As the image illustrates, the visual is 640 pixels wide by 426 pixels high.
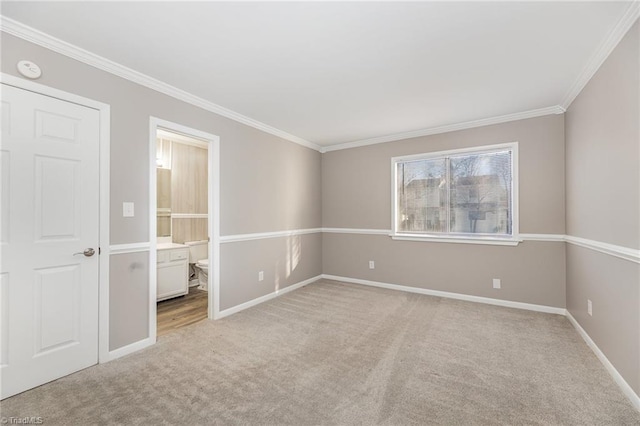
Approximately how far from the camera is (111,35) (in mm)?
2002

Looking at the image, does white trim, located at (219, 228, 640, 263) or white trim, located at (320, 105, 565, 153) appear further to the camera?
white trim, located at (320, 105, 565, 153)

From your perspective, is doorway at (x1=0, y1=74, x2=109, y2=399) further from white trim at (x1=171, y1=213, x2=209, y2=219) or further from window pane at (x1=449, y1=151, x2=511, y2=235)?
window pane at (x1=449, y1=151, x2=511, y2=235)

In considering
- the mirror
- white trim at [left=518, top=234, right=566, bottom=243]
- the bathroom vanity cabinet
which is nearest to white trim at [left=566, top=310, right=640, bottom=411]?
white trim at [left=518, top=234, right=566, bottom=243]

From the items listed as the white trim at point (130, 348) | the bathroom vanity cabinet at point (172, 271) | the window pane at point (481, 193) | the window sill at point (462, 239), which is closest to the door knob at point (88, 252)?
the white trim at point (130, 348)

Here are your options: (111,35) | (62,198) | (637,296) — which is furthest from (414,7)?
(62,198)

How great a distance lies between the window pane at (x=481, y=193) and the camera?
3.76 metres

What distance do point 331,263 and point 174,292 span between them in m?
2.59

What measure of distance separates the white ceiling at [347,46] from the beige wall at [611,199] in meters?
0.31

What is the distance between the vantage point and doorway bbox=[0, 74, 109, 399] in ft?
6.16

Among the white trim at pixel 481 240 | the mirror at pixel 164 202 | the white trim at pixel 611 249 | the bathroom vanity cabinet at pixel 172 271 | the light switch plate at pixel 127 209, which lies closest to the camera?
the white trim at pixel 611 249

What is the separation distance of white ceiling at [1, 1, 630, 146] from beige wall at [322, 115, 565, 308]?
633mm

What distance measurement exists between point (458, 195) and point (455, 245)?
729 millimetres

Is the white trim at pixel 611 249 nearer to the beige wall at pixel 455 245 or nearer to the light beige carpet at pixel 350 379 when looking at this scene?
the beige wall at pixel 455 245

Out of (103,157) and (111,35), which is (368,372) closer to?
(103,157)
